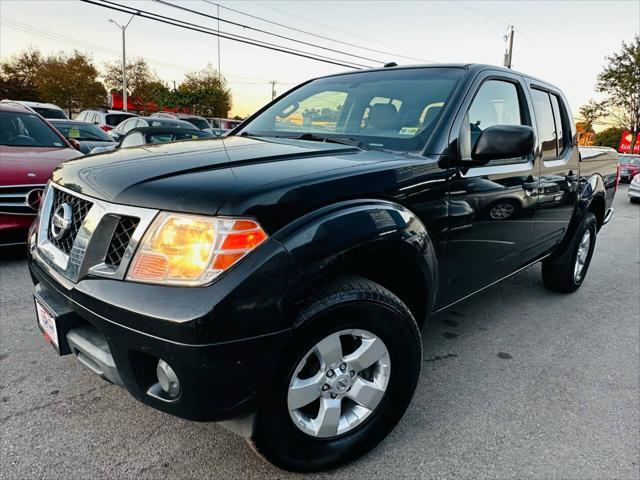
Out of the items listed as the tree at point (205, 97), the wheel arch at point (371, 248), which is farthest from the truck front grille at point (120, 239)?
the tree at point (205, 97)

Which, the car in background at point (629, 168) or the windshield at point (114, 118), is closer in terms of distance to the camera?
the windshield at point (114, 118)

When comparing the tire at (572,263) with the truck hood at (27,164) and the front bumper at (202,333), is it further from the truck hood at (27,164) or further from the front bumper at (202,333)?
the truck hood at (27,164)

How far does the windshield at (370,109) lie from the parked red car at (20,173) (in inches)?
91.1

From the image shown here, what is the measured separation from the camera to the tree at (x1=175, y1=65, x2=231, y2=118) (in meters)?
43.2

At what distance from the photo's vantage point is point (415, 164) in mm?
2096

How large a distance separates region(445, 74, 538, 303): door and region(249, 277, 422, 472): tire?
2.09 feet

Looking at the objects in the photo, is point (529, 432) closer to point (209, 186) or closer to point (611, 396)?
point (611, 396)

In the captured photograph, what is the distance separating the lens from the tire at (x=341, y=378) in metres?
1.61

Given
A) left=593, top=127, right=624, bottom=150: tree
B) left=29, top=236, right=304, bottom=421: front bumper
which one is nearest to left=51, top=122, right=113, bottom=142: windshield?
left=29, top=236, right=304, bottom=421: front bumper

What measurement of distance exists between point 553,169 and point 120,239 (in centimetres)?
295

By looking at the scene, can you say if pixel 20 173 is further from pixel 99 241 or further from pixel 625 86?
pixel 625 86

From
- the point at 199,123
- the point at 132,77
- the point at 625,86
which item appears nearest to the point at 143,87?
the point at 132,77

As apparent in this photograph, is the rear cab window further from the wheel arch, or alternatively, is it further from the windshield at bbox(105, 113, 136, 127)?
the windshield at bbox(105, 113, 136, 127)

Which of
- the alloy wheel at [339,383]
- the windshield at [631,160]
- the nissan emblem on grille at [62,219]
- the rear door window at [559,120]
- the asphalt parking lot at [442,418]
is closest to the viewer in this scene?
the alloy wheel at [339,383]
